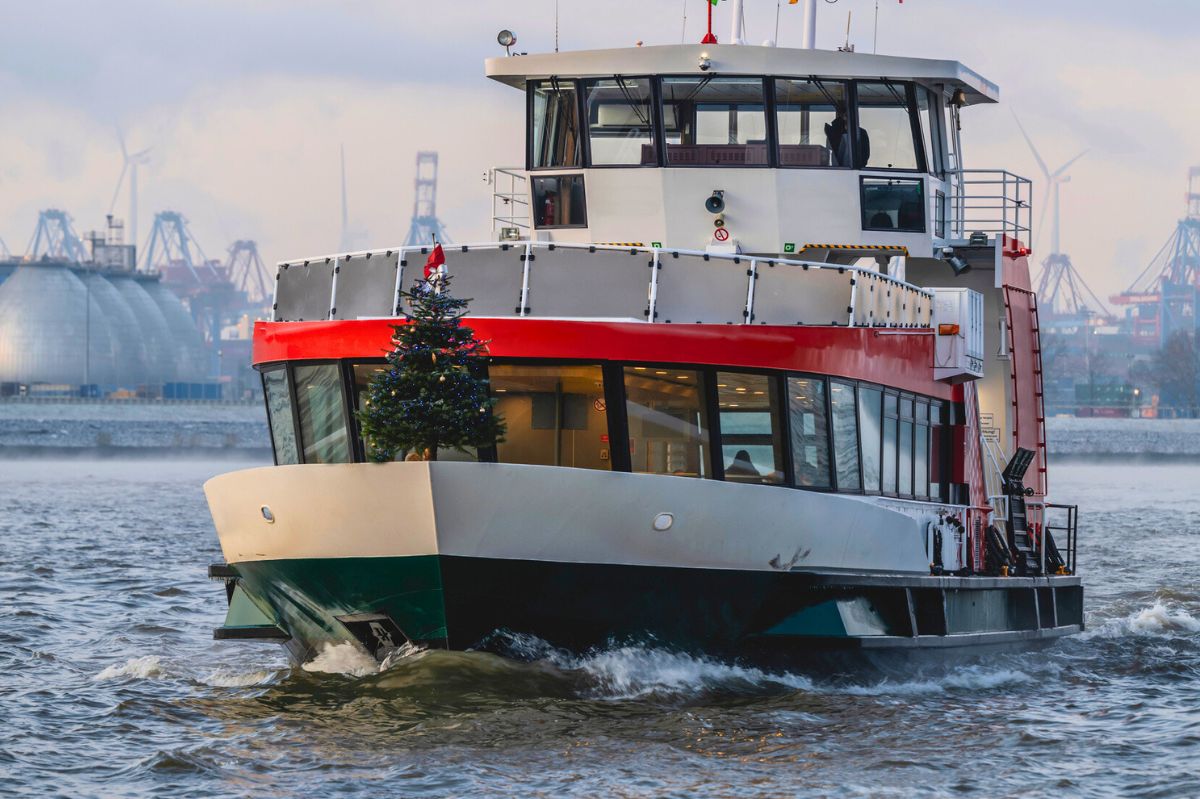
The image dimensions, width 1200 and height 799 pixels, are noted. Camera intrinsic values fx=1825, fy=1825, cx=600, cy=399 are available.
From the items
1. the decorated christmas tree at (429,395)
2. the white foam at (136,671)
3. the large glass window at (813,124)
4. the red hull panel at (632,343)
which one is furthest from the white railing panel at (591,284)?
the white foam at (136,671)

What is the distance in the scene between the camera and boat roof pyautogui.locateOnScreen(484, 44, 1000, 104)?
2064 centimetres

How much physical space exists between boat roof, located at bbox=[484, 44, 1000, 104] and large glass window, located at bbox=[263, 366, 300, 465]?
521 cm

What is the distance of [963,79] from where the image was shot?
2180 centimetres

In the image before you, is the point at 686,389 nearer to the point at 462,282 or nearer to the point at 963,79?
the point at 462,282

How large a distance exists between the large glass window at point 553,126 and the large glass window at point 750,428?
5477 millimetres

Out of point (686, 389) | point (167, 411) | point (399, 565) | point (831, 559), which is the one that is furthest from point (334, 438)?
point (167, 411)

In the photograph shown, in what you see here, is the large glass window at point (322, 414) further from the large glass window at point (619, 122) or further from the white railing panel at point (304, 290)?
the large glass window at point (619, 122)

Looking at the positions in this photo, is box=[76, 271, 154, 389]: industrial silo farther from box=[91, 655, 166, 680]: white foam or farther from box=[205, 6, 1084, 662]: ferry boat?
box=[205, 6, 1084, 662]: ferry boat

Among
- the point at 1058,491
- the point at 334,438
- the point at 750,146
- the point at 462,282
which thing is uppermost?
the point at 750,146

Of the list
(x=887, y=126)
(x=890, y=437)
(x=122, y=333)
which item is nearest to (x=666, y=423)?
(x=890, y=437)

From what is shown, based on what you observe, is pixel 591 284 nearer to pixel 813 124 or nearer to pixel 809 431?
pixel 809 431

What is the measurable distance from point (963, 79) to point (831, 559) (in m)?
7.51

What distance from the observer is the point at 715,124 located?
21.0m

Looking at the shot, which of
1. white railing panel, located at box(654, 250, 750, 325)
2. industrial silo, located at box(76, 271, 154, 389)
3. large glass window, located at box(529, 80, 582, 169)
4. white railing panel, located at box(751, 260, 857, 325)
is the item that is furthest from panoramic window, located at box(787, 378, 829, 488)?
industrial silo, located at box(76, 271, 154, 389)
